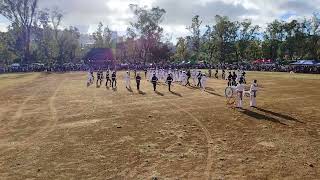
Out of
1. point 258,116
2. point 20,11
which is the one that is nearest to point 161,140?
point 258,116

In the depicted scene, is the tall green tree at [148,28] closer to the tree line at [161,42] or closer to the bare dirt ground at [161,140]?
the tree line at [161,42]

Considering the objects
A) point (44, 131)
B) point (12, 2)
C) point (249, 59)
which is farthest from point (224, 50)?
point (44, 131)

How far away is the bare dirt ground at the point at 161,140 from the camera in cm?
1394

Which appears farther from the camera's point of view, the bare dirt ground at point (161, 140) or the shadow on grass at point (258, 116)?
the shadow on grass at point (258, 116)

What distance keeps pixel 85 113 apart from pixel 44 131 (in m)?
5.51

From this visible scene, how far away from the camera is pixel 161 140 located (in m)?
18.1

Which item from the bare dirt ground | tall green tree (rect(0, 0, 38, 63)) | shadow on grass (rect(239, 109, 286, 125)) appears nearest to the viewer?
the bare dirt ground

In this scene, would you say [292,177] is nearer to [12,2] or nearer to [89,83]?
[89,83]

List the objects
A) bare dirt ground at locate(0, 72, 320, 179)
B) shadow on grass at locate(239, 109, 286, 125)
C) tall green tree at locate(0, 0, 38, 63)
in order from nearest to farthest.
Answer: bare dirt ground at locate(0, 72, 320, 179) < shadow on grass at locate(239, 109, 286, 125) < tall green tree at locate(0, 0, 38, 63)

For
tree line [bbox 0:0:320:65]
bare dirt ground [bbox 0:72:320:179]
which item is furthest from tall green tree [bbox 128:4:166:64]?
bare dirt ground [bbox 0:72:320:179]

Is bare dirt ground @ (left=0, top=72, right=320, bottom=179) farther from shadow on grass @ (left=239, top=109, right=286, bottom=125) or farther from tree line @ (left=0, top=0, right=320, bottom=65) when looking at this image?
tree line @ (left=0, top=0, right=320, bottom=65)

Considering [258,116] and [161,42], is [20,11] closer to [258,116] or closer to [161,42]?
[161,42]

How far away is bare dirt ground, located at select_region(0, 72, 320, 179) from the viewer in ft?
45.7

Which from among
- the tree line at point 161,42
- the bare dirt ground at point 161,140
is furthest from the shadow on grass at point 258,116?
the tree line at point 161,42
